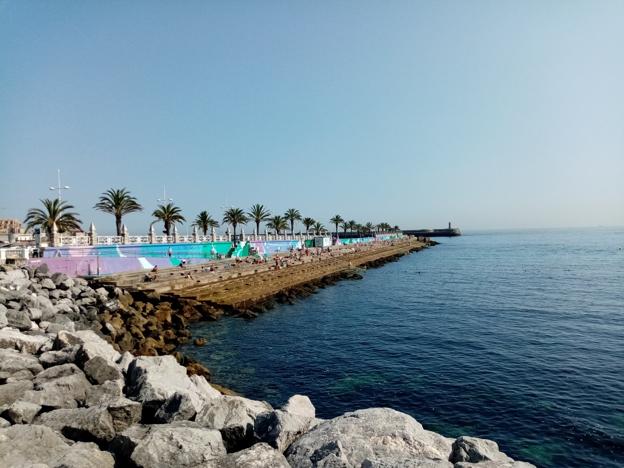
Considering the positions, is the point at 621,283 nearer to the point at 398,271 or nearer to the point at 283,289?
the point at 398,271

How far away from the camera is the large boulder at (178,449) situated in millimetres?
5789

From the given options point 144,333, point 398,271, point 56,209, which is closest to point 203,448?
point 144,333

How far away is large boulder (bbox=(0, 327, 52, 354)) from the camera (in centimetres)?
1158

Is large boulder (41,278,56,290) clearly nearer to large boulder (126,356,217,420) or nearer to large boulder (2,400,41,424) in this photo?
large boulder (126,356,217,420)

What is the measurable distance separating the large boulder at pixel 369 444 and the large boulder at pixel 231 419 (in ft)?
3.59

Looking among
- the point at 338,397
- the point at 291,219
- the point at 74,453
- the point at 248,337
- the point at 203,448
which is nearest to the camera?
the point at 74,453

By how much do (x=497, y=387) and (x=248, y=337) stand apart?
1371 cm

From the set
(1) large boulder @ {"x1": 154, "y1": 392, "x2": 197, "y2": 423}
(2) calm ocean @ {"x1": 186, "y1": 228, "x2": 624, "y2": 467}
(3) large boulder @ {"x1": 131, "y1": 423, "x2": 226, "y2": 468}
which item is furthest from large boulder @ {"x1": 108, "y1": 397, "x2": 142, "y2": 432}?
(2) calm ocean @ {"x1": 186, "y1": 228, "x2": 624, "y2": 467}

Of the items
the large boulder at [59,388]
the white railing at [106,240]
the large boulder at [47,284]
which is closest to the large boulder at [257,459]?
the large boulder at [59,388]

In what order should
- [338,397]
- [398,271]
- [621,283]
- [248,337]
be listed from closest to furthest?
1. [338,397]
2. [248,337]
3. [621,283]
4. [398,271]

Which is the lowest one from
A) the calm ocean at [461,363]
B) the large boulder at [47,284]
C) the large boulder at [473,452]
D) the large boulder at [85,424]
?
the calm ocean at [461,363]

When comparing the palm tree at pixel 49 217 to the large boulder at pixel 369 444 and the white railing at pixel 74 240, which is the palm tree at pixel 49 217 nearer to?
the white railing at pixel 74 240

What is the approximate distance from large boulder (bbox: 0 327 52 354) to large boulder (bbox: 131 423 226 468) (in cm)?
805

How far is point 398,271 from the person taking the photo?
62.9 m
